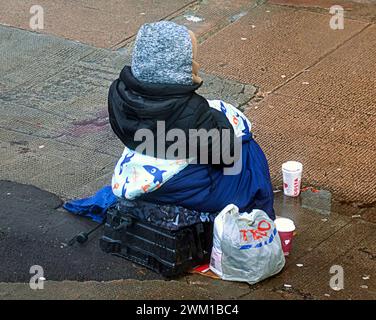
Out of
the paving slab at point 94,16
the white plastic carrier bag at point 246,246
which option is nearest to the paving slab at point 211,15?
the paving slab at point 94,16

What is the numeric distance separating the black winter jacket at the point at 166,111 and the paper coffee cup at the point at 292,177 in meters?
0.81

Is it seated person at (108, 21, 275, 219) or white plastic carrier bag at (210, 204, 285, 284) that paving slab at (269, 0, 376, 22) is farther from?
white plastic carrier bag at (210, 204, 285, 284)

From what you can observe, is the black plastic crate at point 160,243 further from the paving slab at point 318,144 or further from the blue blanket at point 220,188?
the paving slab at point 318,144

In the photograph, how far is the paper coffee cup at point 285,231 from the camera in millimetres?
5402

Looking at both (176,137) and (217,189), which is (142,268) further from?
(176,137)

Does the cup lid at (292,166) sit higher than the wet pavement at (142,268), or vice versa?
the cup lid at (292,166)

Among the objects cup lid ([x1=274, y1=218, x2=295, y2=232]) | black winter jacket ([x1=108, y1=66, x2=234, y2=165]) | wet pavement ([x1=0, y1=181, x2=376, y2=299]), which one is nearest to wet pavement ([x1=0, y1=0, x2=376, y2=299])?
wet pavement ([x1=0, y1=181, x2=376, y2=299])

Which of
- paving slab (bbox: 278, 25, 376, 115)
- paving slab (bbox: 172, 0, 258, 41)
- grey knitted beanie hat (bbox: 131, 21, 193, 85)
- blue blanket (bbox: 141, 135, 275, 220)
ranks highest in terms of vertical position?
grey knitted beanie hat (bbox: 131, 21, 193, 85)

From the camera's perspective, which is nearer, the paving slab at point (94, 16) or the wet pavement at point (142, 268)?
the wet pavement at point (142, 268)

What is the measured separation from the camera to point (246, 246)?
5.11 meters

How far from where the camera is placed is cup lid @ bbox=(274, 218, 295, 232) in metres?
5.41

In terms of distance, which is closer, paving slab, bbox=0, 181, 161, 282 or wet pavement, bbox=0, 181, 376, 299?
wet pavement, bbox=0, 181, 376, 299

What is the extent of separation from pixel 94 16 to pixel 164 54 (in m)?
4.15

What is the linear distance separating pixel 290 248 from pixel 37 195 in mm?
1738
